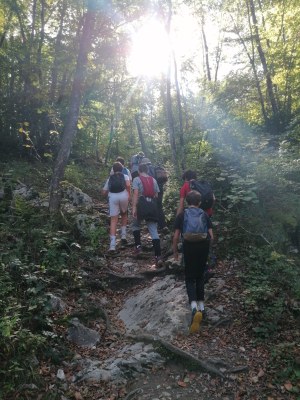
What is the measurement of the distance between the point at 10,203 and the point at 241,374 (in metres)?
8.02

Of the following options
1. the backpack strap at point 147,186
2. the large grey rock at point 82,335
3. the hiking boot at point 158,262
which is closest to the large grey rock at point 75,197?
the backpack strap at point 147,186

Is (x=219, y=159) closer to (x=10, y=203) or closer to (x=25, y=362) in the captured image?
(x=10, y=203)

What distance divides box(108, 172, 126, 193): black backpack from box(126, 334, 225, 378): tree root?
4.37m

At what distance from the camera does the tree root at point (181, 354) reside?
182 inches

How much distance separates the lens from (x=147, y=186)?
825cm

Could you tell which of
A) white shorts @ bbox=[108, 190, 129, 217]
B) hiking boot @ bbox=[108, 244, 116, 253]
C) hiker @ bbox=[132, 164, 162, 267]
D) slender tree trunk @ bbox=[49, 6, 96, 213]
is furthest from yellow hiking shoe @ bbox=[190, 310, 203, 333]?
slender tree trunk @ bbox=[49, 6, 96, 213]

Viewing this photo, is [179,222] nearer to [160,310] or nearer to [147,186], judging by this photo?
[160,310]

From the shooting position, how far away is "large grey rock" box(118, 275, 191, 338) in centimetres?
559

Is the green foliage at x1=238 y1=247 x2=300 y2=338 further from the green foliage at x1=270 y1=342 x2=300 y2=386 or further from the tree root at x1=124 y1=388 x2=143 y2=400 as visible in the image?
the tree root at x1=124 y1=388 x2=143 y2=400

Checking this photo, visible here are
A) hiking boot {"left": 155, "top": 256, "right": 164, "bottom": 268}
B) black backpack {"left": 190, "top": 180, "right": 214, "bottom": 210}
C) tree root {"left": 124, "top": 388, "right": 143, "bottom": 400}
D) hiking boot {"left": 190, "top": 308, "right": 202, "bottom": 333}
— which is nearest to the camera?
tree root {"left": 124, "top": 388, "right": 143, "bottom": 400}

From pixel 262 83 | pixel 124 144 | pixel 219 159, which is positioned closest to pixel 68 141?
pixel 219 159

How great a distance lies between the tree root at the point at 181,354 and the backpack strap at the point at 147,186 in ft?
12.0

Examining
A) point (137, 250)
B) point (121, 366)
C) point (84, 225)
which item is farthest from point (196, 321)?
point (84, 225)

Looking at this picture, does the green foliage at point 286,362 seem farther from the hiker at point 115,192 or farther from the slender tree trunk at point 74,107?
the slender tree trunk at point 74,107
